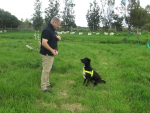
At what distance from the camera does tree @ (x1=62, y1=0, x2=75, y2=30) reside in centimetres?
4728

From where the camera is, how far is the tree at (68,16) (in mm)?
47281

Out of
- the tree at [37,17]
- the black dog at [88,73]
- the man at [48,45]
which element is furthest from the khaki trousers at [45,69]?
the tree at [37,17]

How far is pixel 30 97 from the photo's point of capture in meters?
2.90

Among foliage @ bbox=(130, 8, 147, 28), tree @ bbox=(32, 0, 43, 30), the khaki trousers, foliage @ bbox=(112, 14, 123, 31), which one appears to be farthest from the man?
tree @ bbox=(32, 0, 43, 30)

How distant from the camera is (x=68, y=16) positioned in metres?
47.4

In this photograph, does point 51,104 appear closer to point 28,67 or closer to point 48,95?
point 48,95

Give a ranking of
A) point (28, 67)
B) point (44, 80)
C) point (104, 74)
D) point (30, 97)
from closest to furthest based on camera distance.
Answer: point (30, 97), point (44, 80), point (104, 74), point (28, 67)

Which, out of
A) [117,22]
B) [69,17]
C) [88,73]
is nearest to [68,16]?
[69,17]

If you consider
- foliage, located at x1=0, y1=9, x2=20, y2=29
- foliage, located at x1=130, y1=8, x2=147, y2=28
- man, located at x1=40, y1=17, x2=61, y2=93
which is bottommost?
man, located at x1=40, y1=17, x2=61, y2=93

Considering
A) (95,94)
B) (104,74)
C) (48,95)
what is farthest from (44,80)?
(104,74)

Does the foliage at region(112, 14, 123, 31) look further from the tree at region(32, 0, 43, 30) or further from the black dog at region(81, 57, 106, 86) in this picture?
the black dog at region(81, 57, 106, 86)

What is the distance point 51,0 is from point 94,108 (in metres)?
48.8

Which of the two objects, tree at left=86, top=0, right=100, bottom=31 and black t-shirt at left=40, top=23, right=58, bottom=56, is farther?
tree at left=86, top=0, right=100, bottom=31

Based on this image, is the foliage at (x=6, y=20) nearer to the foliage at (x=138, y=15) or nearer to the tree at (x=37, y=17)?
the tree at (x=37, y=17)
